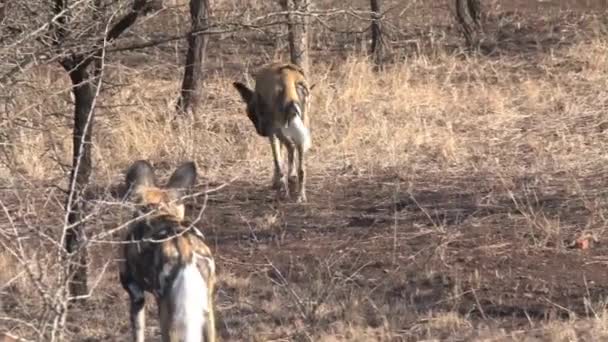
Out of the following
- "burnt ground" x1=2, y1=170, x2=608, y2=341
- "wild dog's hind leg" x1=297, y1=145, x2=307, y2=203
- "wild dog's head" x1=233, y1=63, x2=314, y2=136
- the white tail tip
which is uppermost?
"wild dog's head" x1=233, y1=63, x2=314, y2=136

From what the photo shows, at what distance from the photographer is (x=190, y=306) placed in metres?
4.95

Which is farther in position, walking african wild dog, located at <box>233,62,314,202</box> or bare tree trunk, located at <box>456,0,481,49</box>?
bare tree trunk, located at <box>456,0,481,49</box>

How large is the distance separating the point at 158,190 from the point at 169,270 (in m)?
1.06

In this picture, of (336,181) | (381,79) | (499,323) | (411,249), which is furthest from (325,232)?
(381,79)

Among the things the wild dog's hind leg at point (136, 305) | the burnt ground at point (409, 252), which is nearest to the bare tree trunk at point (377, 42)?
the burnt ground at point (409, 252)

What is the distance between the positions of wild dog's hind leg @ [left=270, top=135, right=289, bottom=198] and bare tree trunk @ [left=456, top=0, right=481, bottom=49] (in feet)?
20.9

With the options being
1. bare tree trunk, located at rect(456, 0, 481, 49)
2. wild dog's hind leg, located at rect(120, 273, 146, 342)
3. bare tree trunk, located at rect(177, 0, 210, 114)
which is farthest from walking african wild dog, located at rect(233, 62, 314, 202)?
bare tree trunk, located at rect(456, 0, 481, 49)

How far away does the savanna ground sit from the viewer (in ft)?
21.7

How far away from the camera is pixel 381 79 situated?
1387cm

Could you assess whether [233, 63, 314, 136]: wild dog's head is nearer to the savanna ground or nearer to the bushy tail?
the bushy tail

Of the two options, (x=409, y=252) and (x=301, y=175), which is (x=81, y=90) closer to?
(x=409, y=252)

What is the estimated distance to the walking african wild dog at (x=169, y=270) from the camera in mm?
4969

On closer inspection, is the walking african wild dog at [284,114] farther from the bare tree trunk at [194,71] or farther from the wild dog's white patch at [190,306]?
the wild dog's white patch at [190,306]

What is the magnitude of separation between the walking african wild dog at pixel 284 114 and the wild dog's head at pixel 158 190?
11.4ft
